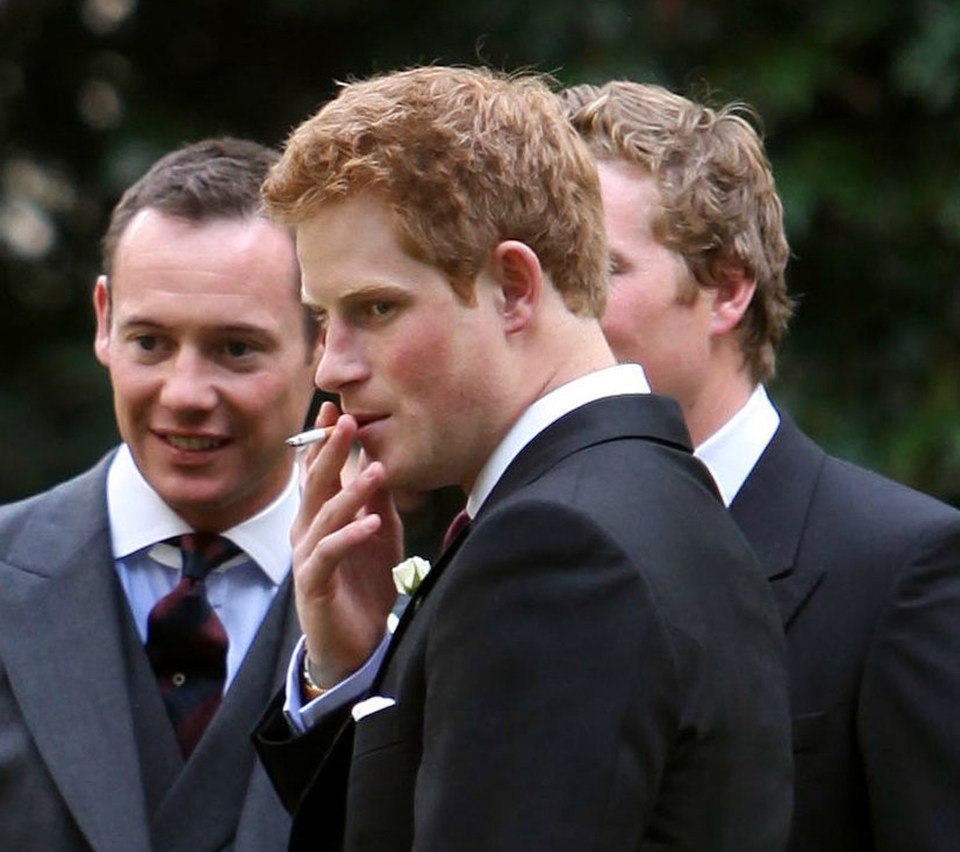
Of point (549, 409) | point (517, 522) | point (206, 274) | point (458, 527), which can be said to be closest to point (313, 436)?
point (458, 527)

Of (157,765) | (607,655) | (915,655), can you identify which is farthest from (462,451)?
(157,765)

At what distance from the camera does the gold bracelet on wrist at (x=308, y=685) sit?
2.79m

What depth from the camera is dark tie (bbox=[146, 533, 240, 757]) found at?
3158 millimetres

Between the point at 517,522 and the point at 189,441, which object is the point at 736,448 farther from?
the point at 517,522

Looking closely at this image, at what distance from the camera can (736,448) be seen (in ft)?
10.2

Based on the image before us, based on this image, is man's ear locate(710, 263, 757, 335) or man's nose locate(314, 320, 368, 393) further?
man's ear locate(710, 263, 757, 335)

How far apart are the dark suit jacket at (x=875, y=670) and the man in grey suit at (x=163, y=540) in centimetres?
71

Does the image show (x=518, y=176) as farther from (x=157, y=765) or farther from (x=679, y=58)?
(x=679, y=58)

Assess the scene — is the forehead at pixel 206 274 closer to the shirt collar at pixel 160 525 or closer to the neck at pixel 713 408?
the shirt collar at pixel 160 525

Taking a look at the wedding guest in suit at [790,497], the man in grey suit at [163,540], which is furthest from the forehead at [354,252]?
the man in grey suit at [163,540]

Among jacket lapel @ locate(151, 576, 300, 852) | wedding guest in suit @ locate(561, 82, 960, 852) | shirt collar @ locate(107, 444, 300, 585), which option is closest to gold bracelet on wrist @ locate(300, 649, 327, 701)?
jacket lapel @ locate(151, 576, 300, 852)

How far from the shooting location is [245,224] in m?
3.34

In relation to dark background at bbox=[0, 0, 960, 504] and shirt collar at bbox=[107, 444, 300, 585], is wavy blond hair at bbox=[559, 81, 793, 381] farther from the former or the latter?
dark background at bbox=[0, 0, 960, 504]

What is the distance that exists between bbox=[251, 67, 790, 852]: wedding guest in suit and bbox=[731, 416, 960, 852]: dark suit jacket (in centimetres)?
45
